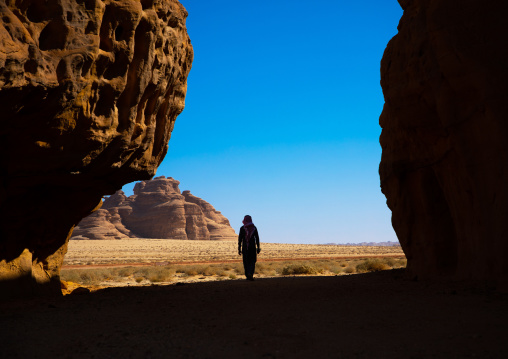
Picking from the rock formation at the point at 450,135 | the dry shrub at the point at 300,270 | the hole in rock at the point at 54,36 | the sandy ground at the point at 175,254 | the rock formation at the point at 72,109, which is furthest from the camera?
the sandy ground at the point at 175,254

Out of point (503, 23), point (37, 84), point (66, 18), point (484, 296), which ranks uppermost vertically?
point (503, 23)

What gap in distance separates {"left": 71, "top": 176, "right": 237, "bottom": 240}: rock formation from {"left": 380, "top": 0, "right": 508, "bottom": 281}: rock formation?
101m

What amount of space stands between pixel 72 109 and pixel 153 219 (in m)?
116

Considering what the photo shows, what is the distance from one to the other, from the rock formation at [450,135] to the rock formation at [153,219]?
331 ft

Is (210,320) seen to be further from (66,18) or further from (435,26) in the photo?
(435,26)

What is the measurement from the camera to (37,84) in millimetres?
7742

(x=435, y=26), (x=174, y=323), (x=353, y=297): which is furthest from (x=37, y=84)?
(x=435, y=26)

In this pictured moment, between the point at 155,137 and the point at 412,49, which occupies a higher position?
the point at 412,49

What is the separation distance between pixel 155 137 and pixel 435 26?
25.8ft

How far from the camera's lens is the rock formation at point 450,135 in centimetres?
902

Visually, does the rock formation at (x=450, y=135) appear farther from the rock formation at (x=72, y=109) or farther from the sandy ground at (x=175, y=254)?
the sandy ground at (x=175, y=254)

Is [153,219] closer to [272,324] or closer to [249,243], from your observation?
[249,243]

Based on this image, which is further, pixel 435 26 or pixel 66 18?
pixel 435 26

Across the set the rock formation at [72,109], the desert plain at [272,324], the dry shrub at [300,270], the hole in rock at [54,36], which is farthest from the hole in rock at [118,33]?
the dry shrub at [300,270]
